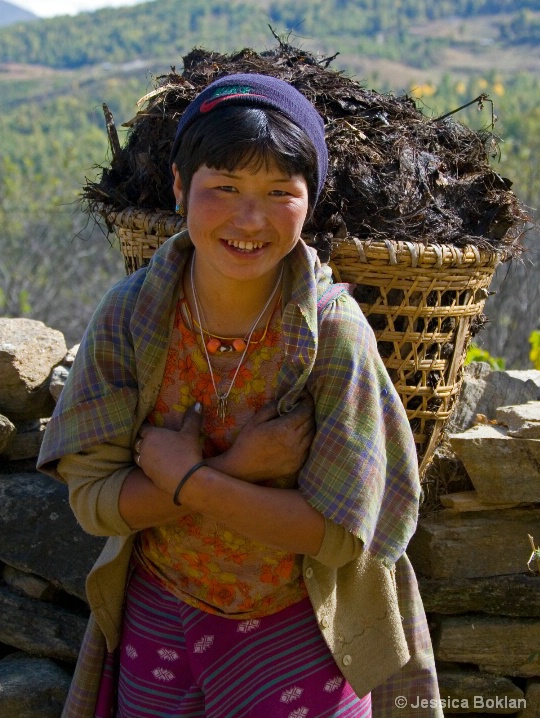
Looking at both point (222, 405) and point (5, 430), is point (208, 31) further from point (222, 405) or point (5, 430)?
point (222, 405)

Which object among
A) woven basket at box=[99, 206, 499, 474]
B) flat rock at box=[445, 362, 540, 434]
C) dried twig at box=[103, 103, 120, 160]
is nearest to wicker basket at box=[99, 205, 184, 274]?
woven basket at box=[99, 206, 499, 474]

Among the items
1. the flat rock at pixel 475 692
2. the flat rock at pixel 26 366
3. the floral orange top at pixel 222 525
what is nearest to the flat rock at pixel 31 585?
the flat rock at pixel 26 366

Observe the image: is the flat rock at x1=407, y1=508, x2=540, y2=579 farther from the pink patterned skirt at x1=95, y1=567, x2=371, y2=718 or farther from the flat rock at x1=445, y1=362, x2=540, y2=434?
the pink patterned skirt at x1=95, y1=567, x2=371, y2=718

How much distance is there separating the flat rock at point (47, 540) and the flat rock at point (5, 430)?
0.16m

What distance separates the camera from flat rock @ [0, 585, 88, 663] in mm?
2775

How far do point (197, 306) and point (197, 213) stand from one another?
0.25 metres

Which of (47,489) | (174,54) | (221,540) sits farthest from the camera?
(174,54)

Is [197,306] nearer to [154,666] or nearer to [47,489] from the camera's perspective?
[154,666]

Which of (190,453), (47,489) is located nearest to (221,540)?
(190,453)

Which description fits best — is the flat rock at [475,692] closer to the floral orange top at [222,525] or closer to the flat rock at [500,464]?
the flat rock at [500,464]

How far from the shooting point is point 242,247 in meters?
1.87

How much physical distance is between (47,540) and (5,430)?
372mm

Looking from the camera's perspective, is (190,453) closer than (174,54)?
Yes

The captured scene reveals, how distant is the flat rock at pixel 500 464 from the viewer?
9.04 feet
